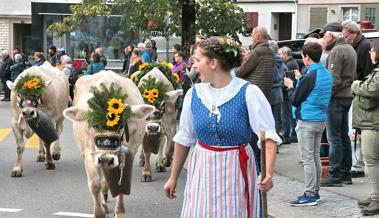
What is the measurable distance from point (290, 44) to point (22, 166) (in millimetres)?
9603

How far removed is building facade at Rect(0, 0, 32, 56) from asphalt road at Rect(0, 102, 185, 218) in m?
28.9

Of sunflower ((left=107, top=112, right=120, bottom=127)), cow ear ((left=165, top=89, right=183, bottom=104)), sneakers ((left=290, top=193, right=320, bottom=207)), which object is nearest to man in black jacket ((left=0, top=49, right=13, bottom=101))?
cow ear ((left=165, top=89, right=183, bottom=104))

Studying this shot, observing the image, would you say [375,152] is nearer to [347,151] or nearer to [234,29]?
[347,151]

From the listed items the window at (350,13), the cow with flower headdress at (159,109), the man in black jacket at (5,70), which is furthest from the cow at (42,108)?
the window at (350,13)

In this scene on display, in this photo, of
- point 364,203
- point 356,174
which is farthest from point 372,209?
point 356,174

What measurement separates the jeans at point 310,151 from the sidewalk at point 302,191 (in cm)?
27

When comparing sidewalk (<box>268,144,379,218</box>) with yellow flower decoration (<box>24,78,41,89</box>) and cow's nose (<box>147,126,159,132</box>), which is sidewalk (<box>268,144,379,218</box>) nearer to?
cow's nose (<box>147,126,159,132</box>)

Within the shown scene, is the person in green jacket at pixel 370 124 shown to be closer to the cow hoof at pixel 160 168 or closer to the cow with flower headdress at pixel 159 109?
the cow with flower headdress at pixel 159 109

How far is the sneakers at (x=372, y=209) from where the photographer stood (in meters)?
7.58

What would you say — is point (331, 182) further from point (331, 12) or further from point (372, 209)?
point (331, 12)

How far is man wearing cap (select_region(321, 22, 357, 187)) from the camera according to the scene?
8.98 meters

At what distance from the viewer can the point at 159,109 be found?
9.91 meters

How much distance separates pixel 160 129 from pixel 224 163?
521 centimetres

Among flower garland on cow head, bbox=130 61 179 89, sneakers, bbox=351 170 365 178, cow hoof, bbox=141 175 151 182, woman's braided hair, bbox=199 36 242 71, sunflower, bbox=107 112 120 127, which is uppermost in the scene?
woman's braided hair, bbox=199 36 242 71
